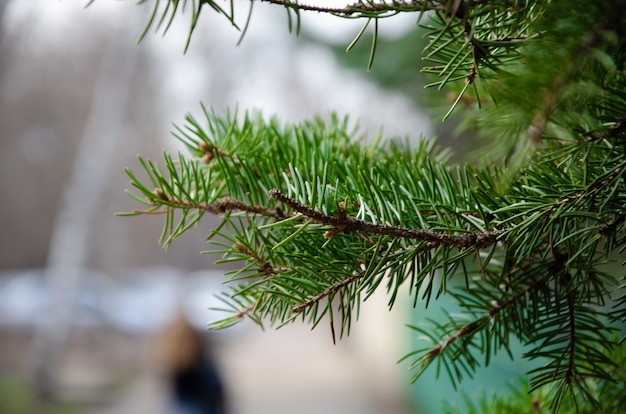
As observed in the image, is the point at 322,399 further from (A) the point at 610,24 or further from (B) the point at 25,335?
(A) the point at 610,24

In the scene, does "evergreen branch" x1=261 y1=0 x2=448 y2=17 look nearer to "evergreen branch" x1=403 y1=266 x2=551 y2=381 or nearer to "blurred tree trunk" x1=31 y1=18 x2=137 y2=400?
"evergreen branch" x1=403 y1=266 x2=551 y2=381

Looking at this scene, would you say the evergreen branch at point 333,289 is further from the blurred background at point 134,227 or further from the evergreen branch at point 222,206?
the blurred background at point 134,227

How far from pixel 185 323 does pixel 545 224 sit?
326cm

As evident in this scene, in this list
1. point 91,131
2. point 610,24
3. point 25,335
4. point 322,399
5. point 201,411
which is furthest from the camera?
point 25,335

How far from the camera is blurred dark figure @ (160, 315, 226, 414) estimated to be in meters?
3.17

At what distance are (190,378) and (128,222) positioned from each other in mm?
8811

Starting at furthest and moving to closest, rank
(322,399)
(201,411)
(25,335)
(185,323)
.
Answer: (25,335)
(322,399)
(185,323)
(201,411)

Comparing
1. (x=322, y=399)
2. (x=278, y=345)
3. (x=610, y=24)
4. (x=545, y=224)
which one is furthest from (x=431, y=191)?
(x=278, y=345)

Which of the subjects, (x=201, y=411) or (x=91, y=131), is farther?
(x=91, y=131)

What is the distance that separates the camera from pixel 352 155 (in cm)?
51

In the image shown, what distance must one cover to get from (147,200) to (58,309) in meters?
6.74

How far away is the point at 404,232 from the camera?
1.13 feet

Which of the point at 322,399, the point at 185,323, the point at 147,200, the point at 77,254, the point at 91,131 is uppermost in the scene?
the point at 91,131

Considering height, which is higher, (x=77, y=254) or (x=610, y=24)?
(x=77, y=254)
